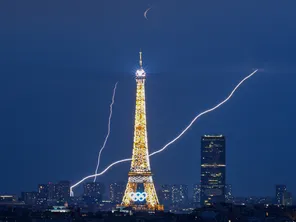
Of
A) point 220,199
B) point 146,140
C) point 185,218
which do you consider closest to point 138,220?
point 185,218

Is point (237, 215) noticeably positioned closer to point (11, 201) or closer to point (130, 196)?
point (130, 196)

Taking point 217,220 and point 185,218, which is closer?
point 217,220

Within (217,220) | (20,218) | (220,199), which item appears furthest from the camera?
(220,199)

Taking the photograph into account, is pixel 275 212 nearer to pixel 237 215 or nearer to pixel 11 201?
pixel 237 215

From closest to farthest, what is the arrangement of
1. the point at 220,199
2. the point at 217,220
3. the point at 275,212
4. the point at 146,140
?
the point at 217,220
the point at 275,212
the point at 146,140
the point at 220,199

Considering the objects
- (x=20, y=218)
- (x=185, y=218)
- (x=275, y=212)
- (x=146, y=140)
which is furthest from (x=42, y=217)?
(x=146, y=140)

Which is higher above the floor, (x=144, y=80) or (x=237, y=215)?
(x=144, y=80)
